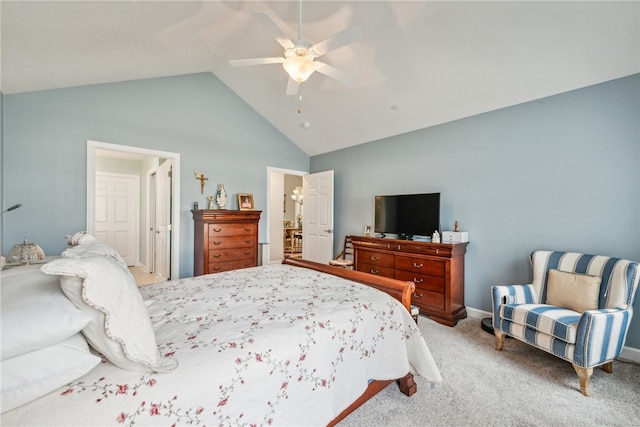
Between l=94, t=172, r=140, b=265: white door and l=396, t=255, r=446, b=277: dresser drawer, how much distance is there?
19.4ft

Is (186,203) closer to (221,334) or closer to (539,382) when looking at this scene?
(221,334)

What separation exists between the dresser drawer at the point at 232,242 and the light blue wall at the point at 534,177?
2435 millimetres

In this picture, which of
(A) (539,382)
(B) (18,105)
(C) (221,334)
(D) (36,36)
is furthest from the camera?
(B) (18,105)

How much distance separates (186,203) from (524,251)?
4.52 m

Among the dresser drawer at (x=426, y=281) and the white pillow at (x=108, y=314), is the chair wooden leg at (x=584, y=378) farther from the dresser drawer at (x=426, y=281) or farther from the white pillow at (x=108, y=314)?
the white pillow at (x=108, y=314)

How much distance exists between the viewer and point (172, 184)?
13.3ft

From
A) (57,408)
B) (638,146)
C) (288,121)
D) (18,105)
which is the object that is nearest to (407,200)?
(638,146)

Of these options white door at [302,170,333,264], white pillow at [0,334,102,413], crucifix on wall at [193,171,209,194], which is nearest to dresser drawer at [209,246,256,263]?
crucifix on wall at [193,171,209,194]

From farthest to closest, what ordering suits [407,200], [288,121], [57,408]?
[288,121]
[407,200]
[57,408]

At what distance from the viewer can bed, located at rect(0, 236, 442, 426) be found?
81cm

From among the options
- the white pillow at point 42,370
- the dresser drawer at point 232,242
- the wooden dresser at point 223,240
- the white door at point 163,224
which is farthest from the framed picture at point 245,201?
the white pillow at point 42,370

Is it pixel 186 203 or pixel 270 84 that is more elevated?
pixel 270 84

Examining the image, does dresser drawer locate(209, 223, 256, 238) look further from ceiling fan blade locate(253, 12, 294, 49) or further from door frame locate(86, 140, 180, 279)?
ceiling fan blade locate(253, 12, 294, 49)

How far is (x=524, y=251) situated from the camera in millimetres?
3023
